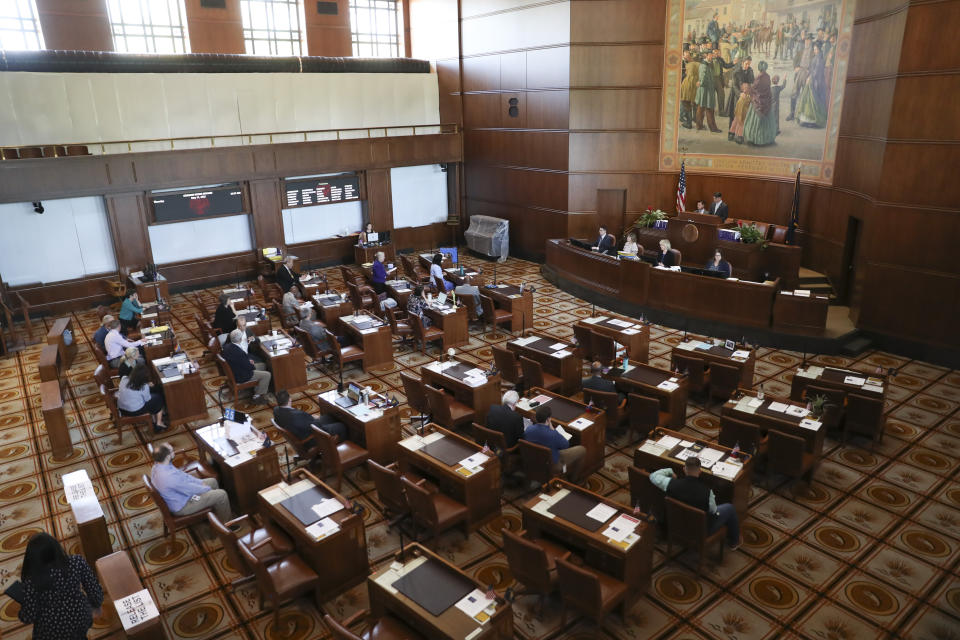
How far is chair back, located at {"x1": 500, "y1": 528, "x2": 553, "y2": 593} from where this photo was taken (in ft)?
16.1

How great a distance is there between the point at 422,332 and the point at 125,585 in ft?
20.5

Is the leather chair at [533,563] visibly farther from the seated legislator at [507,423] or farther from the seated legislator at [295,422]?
the seated legislator at [295,422]

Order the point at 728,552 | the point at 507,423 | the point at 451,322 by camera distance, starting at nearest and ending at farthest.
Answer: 1. the point at 728,552
2. the point at 507,423
3. the point at 451,322

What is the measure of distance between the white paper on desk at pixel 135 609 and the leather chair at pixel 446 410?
12.1ft

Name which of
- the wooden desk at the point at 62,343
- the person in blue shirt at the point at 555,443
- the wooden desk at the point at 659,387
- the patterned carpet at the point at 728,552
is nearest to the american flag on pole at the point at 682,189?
the patterned carpet at the point at 728,552

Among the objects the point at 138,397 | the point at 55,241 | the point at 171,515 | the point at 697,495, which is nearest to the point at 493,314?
the point at 138,397

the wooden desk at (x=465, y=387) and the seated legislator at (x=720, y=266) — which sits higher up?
the seated legislator at (x=720, y=266)

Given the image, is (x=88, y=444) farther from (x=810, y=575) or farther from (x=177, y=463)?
(x=810, y=575)

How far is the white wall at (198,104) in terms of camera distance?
12703 millimetres

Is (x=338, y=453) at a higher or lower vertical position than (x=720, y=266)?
lower

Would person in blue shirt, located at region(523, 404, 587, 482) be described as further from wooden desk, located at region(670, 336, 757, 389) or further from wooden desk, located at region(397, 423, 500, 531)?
wooden desk, located at region(670, 336, 757, 389)

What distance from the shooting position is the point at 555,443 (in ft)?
21.1

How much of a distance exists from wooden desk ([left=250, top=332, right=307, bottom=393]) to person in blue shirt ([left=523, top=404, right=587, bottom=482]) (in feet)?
13.7

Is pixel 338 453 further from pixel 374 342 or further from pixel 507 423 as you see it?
pixel 374 342
